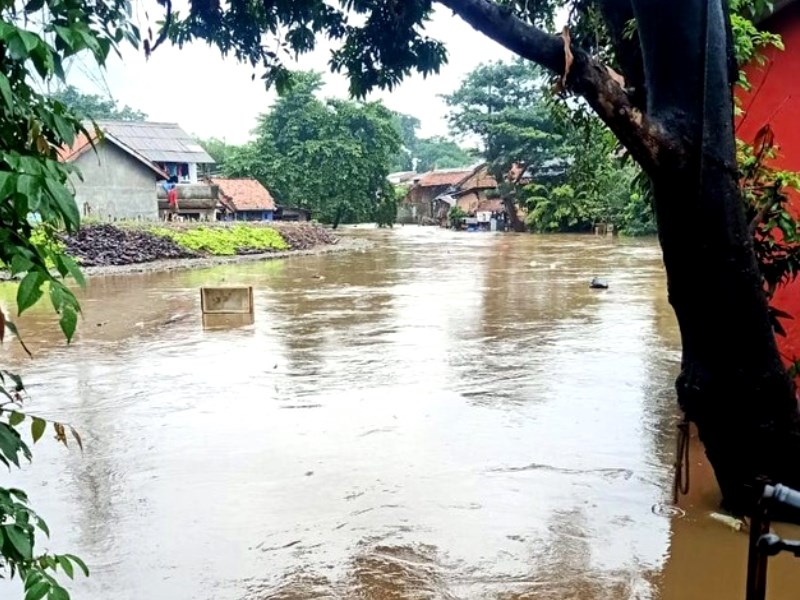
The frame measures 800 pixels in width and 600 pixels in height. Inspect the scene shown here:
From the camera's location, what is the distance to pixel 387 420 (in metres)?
6.87

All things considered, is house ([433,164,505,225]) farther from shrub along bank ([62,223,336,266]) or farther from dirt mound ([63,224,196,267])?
dirt mound ([63,224,196,267])

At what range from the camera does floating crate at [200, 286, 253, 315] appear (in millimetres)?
13078

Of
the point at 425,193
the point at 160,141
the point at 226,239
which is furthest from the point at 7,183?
the point at 425,193

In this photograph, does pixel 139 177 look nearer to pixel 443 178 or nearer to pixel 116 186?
pixel 116 186

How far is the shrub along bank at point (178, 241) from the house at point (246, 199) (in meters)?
9.81

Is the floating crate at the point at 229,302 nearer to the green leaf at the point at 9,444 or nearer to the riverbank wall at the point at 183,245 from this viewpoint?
the riverbank wall at the point at 183,245

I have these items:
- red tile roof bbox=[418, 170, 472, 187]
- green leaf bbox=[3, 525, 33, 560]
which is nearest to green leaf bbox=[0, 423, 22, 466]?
green leaf bbox=[3, 525, 33, 560]

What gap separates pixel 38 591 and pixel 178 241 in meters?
25.8

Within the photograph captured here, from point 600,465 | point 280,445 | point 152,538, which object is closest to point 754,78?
point 600,465

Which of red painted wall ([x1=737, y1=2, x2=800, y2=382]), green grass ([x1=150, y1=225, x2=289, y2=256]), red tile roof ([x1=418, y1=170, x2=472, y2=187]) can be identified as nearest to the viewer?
red painted wall ([x1=737, y1=2, x2=800, y2=382])

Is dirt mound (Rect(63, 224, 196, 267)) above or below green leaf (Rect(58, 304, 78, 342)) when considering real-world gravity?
below

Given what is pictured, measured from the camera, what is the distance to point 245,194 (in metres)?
43.3

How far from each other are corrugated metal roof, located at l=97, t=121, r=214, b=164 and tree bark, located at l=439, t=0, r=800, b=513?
3762 cm

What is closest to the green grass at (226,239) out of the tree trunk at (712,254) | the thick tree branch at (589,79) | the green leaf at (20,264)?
the thick tree branch at (589,79)
